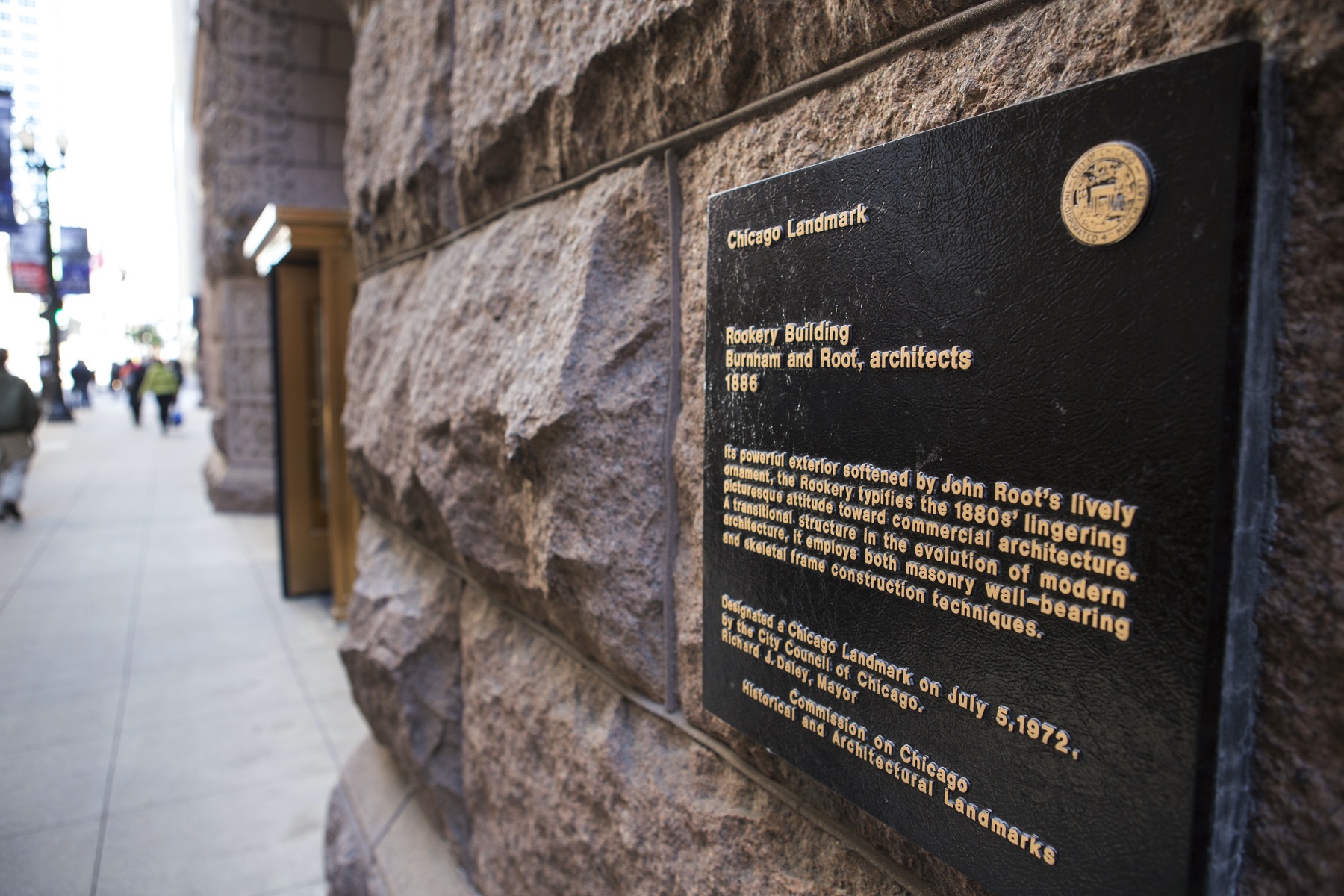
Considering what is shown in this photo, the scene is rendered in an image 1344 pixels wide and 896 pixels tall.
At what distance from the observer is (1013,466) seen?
89 centimetres

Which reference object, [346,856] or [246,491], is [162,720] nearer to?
[346,856]

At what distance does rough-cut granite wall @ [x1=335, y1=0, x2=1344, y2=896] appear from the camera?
2.38 ft

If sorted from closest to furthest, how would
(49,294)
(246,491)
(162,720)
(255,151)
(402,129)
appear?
(402,129) → (162,720) → (255,151) → (246,491) → (49,294)

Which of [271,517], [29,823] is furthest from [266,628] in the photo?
[271,517]

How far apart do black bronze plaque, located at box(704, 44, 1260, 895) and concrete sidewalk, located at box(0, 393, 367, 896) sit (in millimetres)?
2909

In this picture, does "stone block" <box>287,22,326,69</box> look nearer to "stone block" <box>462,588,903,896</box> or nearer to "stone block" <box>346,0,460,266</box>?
"stone block" <box>346,0,460,266</box>

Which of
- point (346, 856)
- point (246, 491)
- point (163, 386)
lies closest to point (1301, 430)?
point (346, 856)

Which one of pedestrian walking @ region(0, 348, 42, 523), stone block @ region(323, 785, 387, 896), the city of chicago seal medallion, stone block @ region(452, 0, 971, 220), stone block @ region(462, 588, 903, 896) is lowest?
stone block @ region(323, 785, 387, 896)

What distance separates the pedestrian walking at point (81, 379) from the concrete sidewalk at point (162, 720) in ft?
78.9

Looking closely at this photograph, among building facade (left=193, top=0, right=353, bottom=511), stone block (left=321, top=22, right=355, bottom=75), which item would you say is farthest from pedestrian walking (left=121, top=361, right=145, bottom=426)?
stone block (left=321, top=22, right=355, bottom=75)

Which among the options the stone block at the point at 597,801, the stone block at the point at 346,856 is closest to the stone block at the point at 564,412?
the stone block at the point at 597,801

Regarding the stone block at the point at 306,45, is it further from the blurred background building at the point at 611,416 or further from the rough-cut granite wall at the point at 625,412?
the rough-cut granite wall at the point at 625,412

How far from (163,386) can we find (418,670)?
2032 centimetres

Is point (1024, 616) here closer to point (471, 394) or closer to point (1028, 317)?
point (1028, 317)
